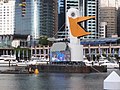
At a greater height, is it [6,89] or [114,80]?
[114,80]

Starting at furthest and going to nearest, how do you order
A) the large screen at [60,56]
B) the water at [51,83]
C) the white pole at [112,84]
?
the large screen at [60,56] < the water at [51,83] < the white pole at [112,84]

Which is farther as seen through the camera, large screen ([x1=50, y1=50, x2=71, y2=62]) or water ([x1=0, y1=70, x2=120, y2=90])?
large screen ([x1=50, y1=50, x2=71, y2=62])

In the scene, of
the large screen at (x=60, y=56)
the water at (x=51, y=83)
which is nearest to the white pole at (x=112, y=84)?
the water at (x=51, y=83)

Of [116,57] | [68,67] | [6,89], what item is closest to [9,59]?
[116,57]

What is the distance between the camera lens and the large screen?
→ 336 feet

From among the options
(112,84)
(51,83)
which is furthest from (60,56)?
(112,84)

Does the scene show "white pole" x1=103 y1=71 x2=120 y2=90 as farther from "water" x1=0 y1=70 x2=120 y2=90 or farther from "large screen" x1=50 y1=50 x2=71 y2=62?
"large screen" x1=50 y1=50 x2=71 y2=62

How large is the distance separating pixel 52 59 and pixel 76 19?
11.9m

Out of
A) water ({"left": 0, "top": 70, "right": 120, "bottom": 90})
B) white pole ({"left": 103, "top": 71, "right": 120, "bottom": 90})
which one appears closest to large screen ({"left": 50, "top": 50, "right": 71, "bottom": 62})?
water ({"left": 0, "top": 70, "right": 120, "bottom": 90})

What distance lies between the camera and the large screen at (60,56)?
336 ft

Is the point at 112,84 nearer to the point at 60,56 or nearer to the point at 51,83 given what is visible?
the point at 51,83

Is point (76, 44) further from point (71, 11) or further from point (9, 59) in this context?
point (9, 59)

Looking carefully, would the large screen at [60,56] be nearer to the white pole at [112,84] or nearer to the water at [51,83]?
the water at [51,83]

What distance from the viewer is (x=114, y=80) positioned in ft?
24.8
